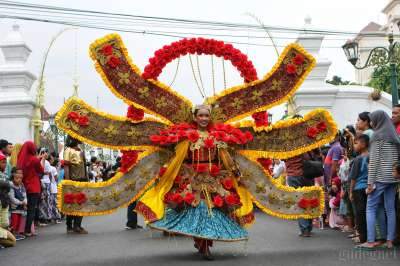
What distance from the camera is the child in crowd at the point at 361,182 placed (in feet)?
28.3

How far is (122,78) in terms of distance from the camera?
26.4 feet

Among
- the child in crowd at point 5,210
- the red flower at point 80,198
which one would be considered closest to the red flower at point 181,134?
the red flower at point 80,198

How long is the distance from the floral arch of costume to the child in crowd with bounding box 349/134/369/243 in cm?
73

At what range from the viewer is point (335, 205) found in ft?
36.6

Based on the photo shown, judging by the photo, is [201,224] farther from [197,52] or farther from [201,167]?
[197,52]

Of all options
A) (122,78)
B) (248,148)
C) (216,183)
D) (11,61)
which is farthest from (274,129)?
(11,61)

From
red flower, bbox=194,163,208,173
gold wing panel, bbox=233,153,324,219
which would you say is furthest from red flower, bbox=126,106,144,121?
gold wing panel, bbox=233,153,324,219

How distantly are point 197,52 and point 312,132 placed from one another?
179 centimetres

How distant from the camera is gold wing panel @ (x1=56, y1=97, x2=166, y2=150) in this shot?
7750mm

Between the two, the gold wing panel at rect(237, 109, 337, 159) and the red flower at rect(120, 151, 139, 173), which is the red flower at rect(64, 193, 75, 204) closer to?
the red flower at rect(120, 151, 139, 173)

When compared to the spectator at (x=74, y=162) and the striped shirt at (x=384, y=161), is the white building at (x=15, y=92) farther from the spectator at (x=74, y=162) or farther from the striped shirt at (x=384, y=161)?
the striped shirt at (x=384, y=161)

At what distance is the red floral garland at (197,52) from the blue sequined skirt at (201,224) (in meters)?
1.79

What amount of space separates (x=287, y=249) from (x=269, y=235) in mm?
2060

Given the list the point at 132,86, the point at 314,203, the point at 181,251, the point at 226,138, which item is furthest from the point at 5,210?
the point at 314,203
